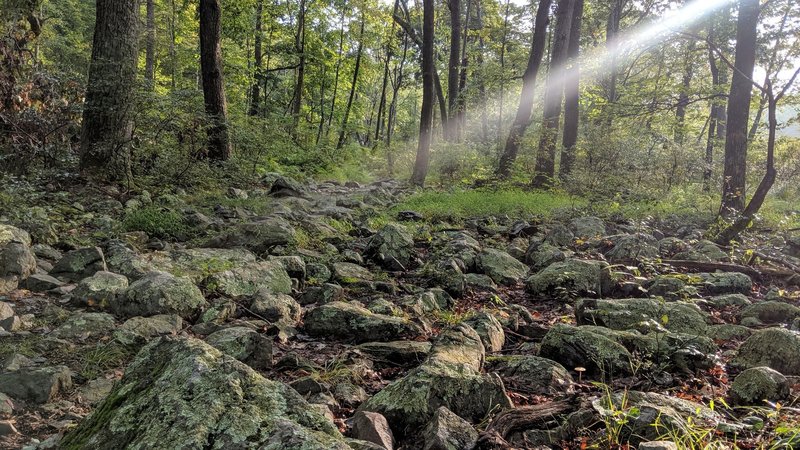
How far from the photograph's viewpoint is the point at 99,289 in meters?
3.69

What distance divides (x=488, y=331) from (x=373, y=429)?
59.0 inches

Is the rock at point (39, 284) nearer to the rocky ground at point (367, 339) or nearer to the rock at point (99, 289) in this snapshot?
the rocky ground at point (367, 339)

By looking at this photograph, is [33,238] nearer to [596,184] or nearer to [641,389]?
[641,389]

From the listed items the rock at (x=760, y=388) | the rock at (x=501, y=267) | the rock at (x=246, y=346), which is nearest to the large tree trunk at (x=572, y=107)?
the rock at (x=501, y=267)

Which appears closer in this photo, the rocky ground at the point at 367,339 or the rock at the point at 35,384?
the rocky ground at the point at 367,339

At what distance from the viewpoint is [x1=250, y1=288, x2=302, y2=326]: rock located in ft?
12.4

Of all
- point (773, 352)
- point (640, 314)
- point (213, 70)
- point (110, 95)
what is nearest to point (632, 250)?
point (640, 314)

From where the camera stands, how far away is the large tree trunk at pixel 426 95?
1502 centimetres

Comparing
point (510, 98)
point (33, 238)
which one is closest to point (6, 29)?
point (33, 238)

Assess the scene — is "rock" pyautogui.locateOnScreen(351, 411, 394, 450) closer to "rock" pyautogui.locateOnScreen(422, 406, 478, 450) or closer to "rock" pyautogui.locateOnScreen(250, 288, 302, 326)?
"rock" pyautogui.locateOnScreen(422, 406, 478, 450)

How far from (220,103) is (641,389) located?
10.3 metres

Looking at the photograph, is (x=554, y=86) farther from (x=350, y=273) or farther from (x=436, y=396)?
(x=436, y=396)

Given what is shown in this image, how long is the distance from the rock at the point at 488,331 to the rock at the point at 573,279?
1.69 m

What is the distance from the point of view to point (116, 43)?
7.68m
